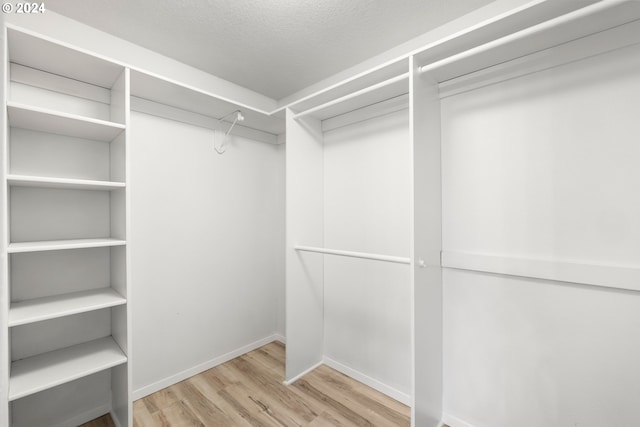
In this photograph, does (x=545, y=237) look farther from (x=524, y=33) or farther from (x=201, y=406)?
(x=201, y=406)

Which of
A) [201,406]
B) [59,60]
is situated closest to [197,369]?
[201,406]

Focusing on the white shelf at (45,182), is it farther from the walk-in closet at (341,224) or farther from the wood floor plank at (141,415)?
the wood floor plank at (141,415)

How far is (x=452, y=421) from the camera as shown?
180 cm

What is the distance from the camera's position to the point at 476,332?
171cm

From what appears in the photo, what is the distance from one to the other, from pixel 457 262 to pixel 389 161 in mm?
869

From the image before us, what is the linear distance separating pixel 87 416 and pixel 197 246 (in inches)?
50.5

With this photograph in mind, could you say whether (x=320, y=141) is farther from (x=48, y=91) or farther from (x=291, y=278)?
(x=48, y=91)

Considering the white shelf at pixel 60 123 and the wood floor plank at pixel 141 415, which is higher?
the white shelf at pixel 60 123

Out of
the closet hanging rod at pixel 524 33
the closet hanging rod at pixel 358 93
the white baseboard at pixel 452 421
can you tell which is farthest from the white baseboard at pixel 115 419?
the closet hanging rod at pixel 524 33

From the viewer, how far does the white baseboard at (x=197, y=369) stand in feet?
6.77

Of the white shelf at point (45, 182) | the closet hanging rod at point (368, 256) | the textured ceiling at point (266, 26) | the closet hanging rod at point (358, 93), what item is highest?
the textured ceiling at point (266, 26)

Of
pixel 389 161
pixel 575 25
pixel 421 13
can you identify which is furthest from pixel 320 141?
pixel 575 25

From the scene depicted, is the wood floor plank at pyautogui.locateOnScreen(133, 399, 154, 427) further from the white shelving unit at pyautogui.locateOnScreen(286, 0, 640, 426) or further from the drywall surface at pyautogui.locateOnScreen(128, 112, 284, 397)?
the white shelving unit at pyautogui.locateOnScreen(286, 0, 640, 426)

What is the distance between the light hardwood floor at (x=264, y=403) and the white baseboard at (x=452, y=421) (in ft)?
0.77
